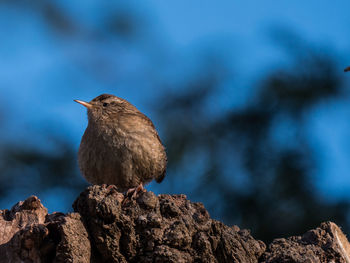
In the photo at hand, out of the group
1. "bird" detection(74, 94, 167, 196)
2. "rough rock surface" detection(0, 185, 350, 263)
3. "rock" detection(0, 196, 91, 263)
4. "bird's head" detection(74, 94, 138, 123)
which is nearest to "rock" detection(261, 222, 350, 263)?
"rough rock surface" detection(0, 185, 350, 263)

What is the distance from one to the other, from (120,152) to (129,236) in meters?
1.84

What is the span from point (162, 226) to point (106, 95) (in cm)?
294

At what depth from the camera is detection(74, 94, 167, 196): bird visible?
5363 mm

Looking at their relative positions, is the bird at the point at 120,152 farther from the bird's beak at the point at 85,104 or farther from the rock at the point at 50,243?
the rock at the point at 50,243

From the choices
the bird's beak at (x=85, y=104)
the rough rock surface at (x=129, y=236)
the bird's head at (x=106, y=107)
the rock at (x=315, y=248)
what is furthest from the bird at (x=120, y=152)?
the rock at (x=315, y=248)

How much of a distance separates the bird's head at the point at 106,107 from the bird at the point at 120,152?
1cm

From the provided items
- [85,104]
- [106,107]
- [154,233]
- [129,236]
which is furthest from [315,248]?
[85,104]

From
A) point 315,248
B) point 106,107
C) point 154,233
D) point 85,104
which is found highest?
point 85,104

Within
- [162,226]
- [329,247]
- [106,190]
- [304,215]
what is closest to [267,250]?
[329,247]

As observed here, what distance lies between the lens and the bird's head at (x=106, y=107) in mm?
5834

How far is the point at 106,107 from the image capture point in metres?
6.10

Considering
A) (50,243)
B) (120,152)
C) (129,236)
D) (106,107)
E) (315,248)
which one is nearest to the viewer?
Result: (50,243)

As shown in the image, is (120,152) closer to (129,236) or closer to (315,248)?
(129,236)

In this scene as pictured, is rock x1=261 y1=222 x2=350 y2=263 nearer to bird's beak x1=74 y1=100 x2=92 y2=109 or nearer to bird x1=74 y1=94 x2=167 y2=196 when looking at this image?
bird x1=74 y1=94 x2=167 y2=196
